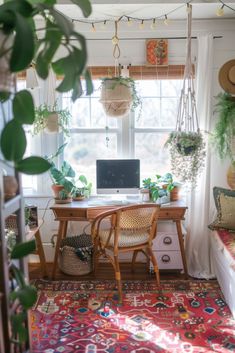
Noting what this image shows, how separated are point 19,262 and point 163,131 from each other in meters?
2.51

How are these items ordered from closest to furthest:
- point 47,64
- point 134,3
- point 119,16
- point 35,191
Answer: point 47,64 → point 134,3 → point 119,16 → point 35,191

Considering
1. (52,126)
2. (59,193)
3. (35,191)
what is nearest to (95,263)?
(59,193)

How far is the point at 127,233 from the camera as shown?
9.86 ft

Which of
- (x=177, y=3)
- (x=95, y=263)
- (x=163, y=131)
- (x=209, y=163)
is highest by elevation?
(x=177, y=3)

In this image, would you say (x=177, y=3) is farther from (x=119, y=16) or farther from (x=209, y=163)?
(x=209, y=163)

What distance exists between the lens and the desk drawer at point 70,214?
123 inches

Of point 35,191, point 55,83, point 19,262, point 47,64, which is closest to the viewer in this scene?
point 47,64

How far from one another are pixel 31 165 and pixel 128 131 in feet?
8.06

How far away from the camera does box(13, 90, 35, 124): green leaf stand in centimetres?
114

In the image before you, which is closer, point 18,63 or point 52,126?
point 18,63

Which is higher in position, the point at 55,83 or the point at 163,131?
the point at 55,83

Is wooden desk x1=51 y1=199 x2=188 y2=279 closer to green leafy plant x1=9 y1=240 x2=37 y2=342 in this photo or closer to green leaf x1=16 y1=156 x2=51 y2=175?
green leafy plant x1=9 y1=240 x2=37 y2=342

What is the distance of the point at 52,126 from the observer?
10.5 ft

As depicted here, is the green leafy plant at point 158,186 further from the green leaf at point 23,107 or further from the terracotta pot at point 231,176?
the green leaf at point 23,107
